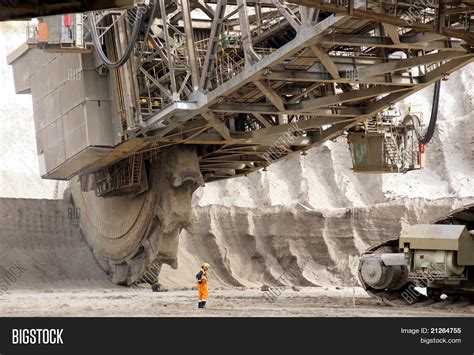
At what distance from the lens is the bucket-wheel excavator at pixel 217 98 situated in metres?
22.4

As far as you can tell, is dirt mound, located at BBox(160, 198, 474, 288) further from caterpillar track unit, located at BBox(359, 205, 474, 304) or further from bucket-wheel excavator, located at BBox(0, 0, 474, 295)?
caterpillar track unit, located at BBox(359, 205, 474, 304)

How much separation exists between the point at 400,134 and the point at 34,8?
2076 cm

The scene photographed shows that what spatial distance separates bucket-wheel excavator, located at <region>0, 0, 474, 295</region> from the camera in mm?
22438

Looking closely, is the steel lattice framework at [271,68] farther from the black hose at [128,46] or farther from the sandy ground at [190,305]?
the sandy ground at [190,305]

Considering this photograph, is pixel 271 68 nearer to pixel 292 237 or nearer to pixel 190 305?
pixel 190 305

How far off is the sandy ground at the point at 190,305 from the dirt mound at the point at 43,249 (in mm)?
3061

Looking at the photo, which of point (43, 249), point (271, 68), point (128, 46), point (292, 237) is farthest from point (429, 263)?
point (43, 249)

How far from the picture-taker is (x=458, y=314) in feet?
68.1

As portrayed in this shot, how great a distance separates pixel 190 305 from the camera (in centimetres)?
2492

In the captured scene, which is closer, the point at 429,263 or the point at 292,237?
the point at 429,263

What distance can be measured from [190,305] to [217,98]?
4.38m

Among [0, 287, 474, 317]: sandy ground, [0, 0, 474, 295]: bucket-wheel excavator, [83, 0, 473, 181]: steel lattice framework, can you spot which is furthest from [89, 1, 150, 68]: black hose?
[0, 287, 474, 317]: sandy ground

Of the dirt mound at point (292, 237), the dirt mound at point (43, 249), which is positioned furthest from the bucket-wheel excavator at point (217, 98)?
the dirt mound at point (292, 237)

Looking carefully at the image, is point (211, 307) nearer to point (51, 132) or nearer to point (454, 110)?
point (51, 132)
